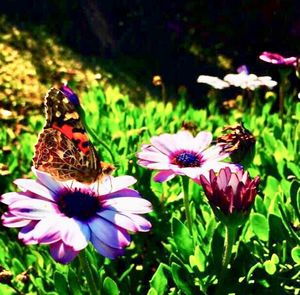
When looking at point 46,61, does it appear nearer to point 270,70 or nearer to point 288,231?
point 270,70

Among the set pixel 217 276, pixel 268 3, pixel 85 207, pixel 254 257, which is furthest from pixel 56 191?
pixel 268 3

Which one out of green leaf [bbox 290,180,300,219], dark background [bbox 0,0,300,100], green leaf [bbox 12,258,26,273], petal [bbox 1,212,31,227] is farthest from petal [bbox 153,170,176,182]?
dark background [bbox 0,0,300,100]

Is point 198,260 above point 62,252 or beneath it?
beneath

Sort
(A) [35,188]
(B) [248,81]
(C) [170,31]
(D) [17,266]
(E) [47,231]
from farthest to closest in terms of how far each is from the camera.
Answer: (C) [170,31] → (B) [248,81] → (D) [17,266] → (A) [35,188] → (E) [47,231]

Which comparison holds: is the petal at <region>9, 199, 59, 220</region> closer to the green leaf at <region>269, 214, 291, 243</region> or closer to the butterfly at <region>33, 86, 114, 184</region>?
the butterfly at <region>33, 86, 114, 184</region>

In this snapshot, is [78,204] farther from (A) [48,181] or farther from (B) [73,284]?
(B) [73,284]

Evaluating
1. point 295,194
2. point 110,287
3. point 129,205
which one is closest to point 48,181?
point 129,205
